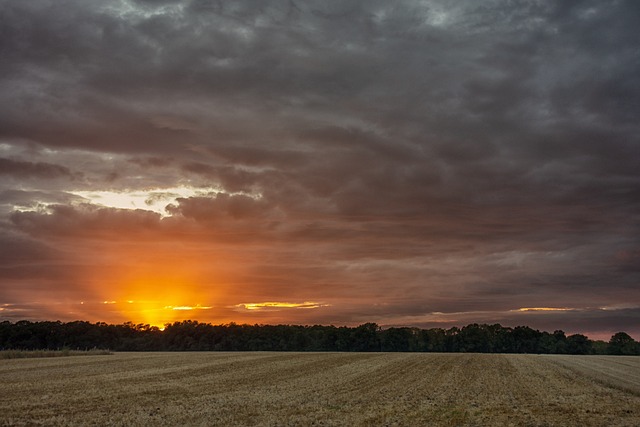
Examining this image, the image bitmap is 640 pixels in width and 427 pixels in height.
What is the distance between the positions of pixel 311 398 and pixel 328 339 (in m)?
131

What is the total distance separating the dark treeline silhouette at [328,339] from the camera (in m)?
149

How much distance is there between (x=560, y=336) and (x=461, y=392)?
13447cm

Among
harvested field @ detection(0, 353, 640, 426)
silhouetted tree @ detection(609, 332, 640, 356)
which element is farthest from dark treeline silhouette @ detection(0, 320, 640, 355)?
harvested field @ detection(0, 353, 640, 426)

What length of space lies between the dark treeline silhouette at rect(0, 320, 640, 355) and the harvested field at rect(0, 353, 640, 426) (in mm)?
108775

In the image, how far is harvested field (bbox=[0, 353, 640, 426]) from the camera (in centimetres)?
2308

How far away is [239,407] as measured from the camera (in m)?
25.9

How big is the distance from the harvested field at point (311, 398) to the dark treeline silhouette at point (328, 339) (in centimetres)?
10878

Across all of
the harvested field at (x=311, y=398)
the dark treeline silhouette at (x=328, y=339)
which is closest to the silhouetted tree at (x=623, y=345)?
the dark treeline silhouette at (x=328, y=339)

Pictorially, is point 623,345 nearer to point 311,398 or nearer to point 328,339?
point 328,339

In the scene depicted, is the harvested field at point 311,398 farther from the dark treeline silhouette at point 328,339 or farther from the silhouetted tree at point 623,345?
the silhouetted tree at point 623,345

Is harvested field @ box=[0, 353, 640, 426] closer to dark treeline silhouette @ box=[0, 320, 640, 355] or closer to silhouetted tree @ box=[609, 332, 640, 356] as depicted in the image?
dark treeline silhouette @ box=[0, 320, 640, 355]

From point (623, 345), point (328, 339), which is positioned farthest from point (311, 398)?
point (623, 345)

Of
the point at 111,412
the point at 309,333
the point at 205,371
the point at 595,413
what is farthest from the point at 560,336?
the point at 111,412

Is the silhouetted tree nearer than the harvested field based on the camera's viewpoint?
No
